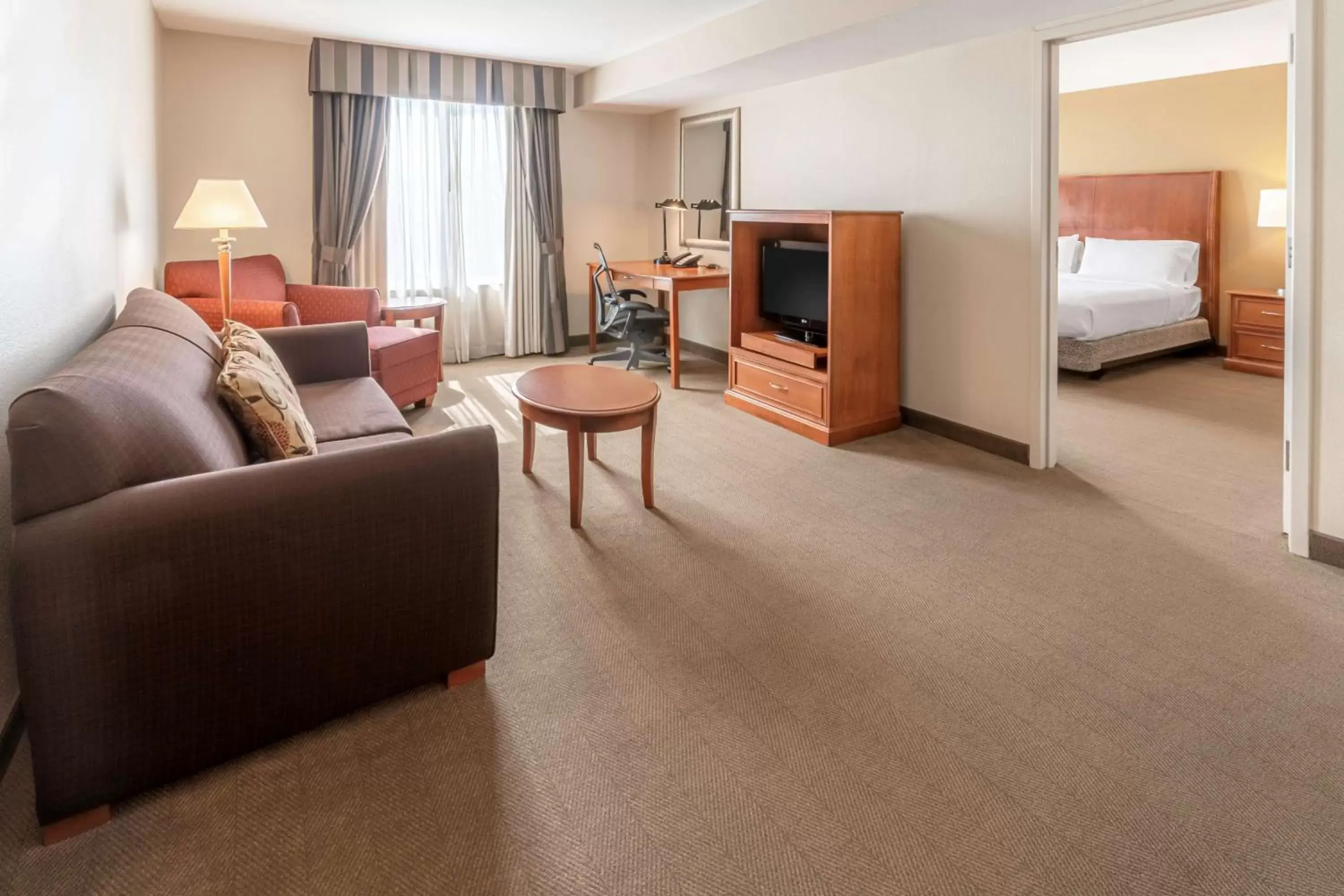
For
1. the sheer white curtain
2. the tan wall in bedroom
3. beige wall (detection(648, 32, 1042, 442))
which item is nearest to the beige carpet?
beige wall (detection(648, 32, 1042, 442))

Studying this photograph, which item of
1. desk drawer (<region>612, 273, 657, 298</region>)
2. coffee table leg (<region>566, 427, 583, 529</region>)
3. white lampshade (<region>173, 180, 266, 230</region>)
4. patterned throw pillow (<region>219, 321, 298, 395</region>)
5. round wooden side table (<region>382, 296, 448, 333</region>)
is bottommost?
coffee table leg (<region>566, 427, 583, 529</region>)

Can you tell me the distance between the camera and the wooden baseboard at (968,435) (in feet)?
13.0

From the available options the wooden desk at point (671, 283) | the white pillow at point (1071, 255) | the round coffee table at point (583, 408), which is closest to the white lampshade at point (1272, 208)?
the white pillow at point (1071, 255)

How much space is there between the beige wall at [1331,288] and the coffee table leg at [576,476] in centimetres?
258

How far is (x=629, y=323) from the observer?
5.90 meters

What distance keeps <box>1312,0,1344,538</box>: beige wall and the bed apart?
104 inches

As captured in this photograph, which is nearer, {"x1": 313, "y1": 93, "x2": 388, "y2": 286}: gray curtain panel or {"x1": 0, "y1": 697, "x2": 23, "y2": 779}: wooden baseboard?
{"x1": 0, "y1": 697, "x2": 23, "y2": 779}: wooden baseboard

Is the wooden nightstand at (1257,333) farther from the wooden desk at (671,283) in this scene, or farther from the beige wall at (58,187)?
the beige wall at (58,187)

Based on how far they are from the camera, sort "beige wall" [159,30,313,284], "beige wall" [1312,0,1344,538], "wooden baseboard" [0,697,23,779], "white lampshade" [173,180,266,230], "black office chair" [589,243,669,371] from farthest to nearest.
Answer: "black office chair" [589,243,669,371] → "beige wall" [159,30,313,284] → "white lampshade" [173,180,266,230] → "beige wall" [1312,0,1344,538] → "wooden baseboard" [0,697,23,779]

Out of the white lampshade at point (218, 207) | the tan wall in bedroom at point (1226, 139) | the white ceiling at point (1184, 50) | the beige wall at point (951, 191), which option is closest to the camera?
the beige wall at point (951, 191)

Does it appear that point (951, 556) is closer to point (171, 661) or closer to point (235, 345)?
point (171, 661)

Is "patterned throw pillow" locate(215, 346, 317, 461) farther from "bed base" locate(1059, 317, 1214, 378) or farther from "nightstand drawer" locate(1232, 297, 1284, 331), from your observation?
"nightstand drawer" locate(1232, 297, 1284, 331)

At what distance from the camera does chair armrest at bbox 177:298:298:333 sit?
4.07m

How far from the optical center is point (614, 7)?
4344 millimetres
